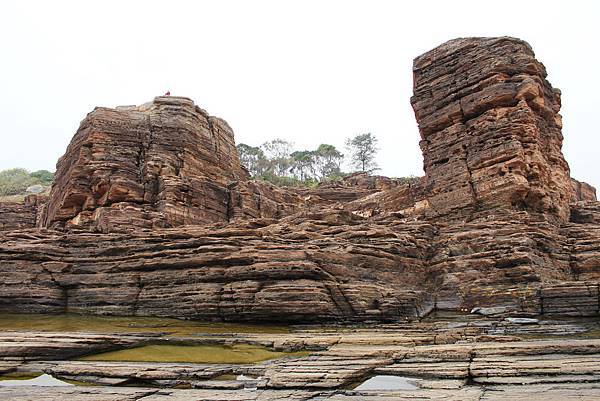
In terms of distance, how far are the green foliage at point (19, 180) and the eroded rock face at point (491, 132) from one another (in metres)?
89.1

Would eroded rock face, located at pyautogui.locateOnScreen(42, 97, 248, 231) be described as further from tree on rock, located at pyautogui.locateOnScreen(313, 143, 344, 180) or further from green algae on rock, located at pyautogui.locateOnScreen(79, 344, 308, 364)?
tree on rock, located at pyautogui.locateOnScreen(313, 143, 344, 180)

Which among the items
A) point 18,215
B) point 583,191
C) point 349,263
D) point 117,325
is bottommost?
point 117,325

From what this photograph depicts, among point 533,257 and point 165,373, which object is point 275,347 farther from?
point 533,257

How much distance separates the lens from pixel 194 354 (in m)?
16.0

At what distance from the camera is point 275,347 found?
16719mm

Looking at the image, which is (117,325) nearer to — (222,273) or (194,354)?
(222,273)

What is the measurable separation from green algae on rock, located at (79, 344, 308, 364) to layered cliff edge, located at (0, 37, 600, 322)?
18.2ft

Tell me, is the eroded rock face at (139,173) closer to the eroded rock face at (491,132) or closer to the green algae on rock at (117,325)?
the green algae on rock at (117,325)

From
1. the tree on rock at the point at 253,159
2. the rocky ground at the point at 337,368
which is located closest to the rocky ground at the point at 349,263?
the rocky ground at the point at 337,368

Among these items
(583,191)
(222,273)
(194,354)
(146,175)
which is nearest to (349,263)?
(222,273)

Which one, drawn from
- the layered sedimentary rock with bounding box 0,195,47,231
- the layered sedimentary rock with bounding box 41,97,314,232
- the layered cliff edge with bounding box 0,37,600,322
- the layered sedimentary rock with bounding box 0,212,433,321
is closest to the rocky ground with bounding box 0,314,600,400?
the layered sedimentary rock with bounding box 0,212,433,321

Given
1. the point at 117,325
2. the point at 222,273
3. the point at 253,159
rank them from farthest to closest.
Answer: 1. the point at 253,159
2. the point at 222,273
3. the point at 117,325

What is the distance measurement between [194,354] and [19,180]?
108 m

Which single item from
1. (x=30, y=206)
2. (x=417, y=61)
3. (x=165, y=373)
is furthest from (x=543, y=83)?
(x=30, y=206)
